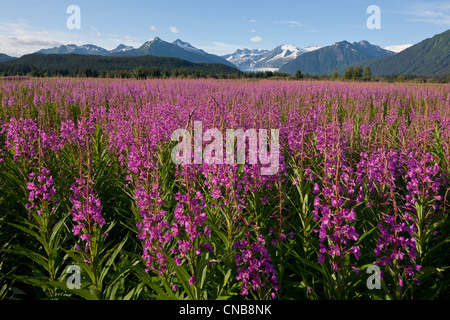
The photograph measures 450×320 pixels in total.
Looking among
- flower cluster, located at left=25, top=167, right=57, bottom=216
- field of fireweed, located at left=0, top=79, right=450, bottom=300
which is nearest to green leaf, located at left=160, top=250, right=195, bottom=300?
field of fireweed, located at left=0, top=79, right=450, bottom=300

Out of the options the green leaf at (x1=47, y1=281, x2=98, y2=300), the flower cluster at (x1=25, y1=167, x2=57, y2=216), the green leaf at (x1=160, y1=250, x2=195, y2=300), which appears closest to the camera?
the green leaf at (x1=160, y1=250, x2=195, y2=300)

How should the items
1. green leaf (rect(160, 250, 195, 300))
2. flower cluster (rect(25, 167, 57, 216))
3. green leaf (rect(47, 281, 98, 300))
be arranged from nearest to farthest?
green leaf (rect(160, 250, 195, 300))
green leaf (rect(47, 281, 98, 300))
flower cluster (rect(25, 167, 57, 216))

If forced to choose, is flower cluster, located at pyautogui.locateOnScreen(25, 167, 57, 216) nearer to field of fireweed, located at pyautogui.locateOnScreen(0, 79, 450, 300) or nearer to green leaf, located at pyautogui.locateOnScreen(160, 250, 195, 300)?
field of fireweed, located at pyautogui.locateOnScreen(0, 79, 450, 300)

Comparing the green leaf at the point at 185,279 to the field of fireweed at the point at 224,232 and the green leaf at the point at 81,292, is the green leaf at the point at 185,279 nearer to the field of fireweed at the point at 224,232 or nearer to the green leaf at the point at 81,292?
the field of fireweed at the point at 224,232

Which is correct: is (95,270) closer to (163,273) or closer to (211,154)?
(163,273)

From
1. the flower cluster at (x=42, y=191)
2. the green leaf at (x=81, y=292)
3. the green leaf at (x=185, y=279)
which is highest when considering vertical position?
the flower cluster at (x=42, y=191)

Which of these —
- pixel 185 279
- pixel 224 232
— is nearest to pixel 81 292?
pixel 185 279

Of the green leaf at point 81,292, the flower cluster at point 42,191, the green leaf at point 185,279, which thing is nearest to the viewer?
the green leaf at point 185,279

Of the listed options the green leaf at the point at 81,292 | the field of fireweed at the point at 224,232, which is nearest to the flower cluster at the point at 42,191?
the field of fireweed at the point at 224,232
